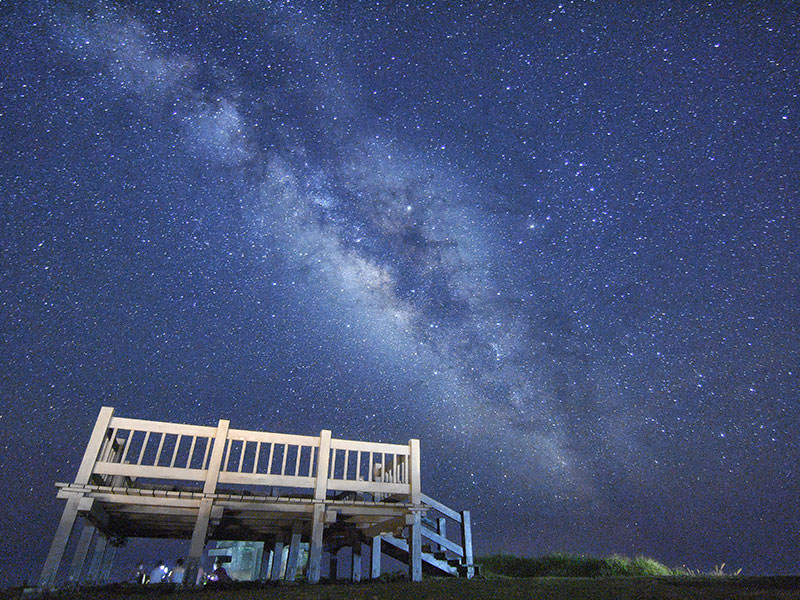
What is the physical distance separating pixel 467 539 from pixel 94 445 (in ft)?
42.1

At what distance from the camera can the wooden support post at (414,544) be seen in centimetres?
1357

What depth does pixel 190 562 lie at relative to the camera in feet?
37.0

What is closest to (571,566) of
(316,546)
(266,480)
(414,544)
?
(414,544)

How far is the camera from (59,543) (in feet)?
35.1

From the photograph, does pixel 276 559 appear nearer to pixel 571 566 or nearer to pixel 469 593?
pixel 469 593

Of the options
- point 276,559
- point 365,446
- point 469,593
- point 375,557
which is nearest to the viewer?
point 469,593

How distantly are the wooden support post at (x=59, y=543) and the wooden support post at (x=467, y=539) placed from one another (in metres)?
12.3

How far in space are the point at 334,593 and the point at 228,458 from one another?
503cm

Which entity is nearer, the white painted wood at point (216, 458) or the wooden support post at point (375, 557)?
the white painted wood at point (216, 458)

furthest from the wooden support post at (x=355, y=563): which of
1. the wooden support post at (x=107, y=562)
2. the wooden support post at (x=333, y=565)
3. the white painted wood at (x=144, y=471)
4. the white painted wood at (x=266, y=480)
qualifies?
the white painted wood at (x=144, y=471)

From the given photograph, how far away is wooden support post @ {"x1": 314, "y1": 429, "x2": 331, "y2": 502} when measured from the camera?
43.4ft

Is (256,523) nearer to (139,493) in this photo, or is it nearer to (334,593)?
(139,493)

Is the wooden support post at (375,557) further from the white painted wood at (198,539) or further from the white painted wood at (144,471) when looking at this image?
the white painted wood at (144,471)

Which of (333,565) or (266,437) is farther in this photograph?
(333,565)
